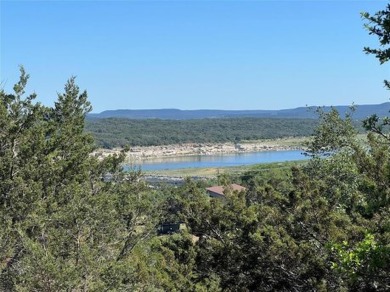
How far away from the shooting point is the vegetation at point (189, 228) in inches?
284

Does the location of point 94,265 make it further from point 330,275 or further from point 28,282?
point 330,275

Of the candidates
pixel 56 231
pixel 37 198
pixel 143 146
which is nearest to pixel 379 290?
pixel 56 231

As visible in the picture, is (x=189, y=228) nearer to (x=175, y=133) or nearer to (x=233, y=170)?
(x=233, y=170)

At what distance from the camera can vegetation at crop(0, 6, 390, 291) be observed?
7211mm

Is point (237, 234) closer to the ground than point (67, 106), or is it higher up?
closer to the ground

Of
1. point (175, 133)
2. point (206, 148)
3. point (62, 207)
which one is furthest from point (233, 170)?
point (175, 133)

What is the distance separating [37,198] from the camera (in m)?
11.3

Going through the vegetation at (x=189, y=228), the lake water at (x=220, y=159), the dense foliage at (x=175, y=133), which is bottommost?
the lake water at (x=220, y=159)

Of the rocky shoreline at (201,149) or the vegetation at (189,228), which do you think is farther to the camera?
the rocky shoreline at (201,149)

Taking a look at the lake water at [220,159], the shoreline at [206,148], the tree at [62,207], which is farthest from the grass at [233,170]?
the tree at [62,207]

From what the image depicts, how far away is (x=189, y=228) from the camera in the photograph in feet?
40.5

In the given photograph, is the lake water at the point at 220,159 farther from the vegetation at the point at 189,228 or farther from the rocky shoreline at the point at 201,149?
the vegetation at the point at 189,228

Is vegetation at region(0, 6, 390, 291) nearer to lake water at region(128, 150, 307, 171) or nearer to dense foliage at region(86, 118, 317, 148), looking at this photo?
lake water at region(128, 150, 307, 171)

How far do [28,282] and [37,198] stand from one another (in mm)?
4127
